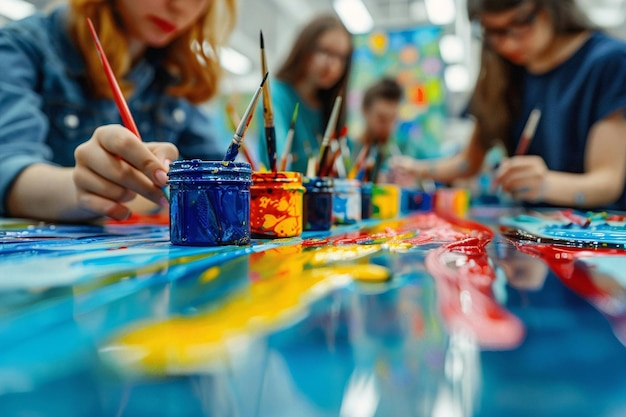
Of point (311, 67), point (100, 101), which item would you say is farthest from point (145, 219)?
point (311, 67)

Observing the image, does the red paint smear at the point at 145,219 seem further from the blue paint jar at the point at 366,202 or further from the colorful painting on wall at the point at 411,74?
the colorful painting on wall at the point at 411,74

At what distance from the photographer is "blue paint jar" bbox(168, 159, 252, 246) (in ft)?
→ 1.73

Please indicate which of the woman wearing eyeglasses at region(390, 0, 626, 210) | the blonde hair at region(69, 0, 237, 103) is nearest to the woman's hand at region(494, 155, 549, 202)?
the woman wearing eyeglasses at region(390, 0, 626, 210)

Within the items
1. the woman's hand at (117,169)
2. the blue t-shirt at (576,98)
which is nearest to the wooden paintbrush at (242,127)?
the woman's hand at (117,169)

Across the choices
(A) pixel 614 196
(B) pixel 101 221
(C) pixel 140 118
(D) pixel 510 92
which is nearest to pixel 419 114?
(D) pixel 510 92

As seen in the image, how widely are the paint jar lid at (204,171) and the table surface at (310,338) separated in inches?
4.8

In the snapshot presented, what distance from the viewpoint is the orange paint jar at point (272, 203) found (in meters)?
0.63

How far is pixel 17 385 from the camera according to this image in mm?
194

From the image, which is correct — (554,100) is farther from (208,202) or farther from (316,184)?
(208,202)

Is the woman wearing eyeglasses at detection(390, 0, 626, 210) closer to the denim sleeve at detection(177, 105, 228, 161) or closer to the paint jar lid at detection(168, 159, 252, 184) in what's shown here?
the denim sleeve at detection(177, 105, 228, 161)

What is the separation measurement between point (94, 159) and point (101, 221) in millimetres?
247

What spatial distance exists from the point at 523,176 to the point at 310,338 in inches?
46.2

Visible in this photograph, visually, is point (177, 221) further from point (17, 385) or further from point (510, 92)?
point (510, 92)

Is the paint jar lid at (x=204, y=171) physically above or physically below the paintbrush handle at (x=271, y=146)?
below
